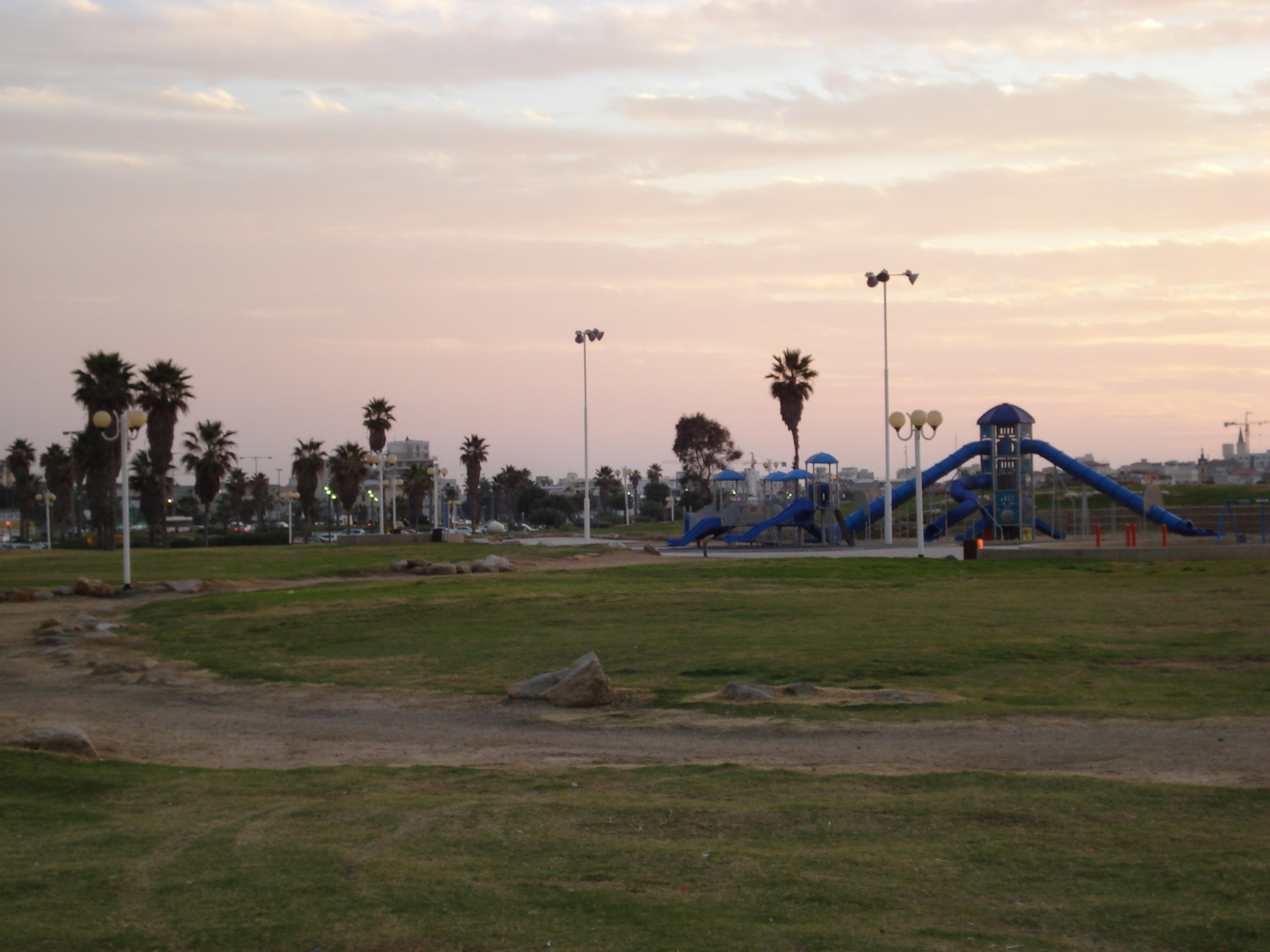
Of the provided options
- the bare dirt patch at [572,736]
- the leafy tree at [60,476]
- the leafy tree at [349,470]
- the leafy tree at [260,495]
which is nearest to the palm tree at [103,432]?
the leafy tree at [349,470]

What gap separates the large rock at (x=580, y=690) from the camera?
531 inches

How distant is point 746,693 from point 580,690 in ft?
6.62

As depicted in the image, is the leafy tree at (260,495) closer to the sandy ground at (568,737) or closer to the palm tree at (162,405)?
the palm tree at (162,405)

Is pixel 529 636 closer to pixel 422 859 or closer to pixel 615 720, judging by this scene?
pixel 615 720

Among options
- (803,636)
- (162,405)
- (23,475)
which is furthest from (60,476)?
(803,636)

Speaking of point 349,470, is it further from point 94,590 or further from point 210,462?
point 94,590

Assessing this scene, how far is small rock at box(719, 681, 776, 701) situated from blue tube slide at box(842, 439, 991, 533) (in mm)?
41469

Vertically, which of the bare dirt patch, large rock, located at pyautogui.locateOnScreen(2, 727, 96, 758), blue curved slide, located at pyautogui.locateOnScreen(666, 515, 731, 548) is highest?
blue curved slide, located at pyautogui.locateOnScreen(666, 515, 731, 548)

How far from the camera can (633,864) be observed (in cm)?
662

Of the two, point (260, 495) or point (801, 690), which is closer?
point (801, 690)

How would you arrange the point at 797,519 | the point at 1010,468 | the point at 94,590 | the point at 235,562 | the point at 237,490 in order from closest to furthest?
1. the point at 94,590
2. the point at 235,562
3. the point at 1010,468
4. the point at 797,519
5. the point at 237,490

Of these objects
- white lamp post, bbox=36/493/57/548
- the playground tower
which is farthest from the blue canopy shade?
white lamp post, bbox=36/493/57/548

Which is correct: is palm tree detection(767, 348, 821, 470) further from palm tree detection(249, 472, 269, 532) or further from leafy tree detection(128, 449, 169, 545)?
palm tree detection(249, 472, 269, 532)

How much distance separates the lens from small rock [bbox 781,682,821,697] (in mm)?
13406
